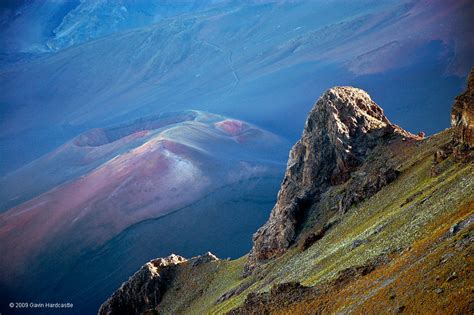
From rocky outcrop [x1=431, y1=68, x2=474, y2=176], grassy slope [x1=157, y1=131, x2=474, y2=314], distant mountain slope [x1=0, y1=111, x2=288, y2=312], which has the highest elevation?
distant mountain slope [x1=0, y1=111, x2=288, y2=312]

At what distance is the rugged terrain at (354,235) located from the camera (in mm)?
24328

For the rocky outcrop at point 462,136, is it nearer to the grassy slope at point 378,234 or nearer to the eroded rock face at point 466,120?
the eroded rock face at point 466,120

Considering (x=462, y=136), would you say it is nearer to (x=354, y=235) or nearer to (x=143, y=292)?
(x=354, y=235)

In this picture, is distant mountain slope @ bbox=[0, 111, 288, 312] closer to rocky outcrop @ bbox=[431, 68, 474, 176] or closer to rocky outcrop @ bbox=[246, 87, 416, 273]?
rocky outcrop @ bbox=[246, 87, 416, 273]

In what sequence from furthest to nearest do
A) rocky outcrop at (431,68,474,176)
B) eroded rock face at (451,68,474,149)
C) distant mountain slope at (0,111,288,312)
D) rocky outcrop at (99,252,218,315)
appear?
distant mountain slope at (0,111,288,312)
rocky outcrop at (99,252,218,315)
eroded rock face at (451,68,474,149)
rocky outcrop at (431,68,474,176)

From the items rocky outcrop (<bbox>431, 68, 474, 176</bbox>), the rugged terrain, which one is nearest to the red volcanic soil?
the rugged terrain

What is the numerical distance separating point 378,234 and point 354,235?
588 centimetres

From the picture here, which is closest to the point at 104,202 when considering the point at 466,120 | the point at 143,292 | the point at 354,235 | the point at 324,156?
the point at 143,292

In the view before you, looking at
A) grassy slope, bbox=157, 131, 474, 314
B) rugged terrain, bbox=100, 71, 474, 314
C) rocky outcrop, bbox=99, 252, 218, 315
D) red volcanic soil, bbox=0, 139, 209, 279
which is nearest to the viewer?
rugged terrain, bbox=100, 71, 474, 314

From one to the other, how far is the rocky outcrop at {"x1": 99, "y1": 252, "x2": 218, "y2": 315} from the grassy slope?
2081 mm

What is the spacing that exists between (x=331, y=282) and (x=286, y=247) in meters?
24.8

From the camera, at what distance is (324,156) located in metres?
62.5

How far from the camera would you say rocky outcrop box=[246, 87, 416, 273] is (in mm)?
59562

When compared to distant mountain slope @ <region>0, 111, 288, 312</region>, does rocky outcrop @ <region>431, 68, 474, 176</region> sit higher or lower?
lower
